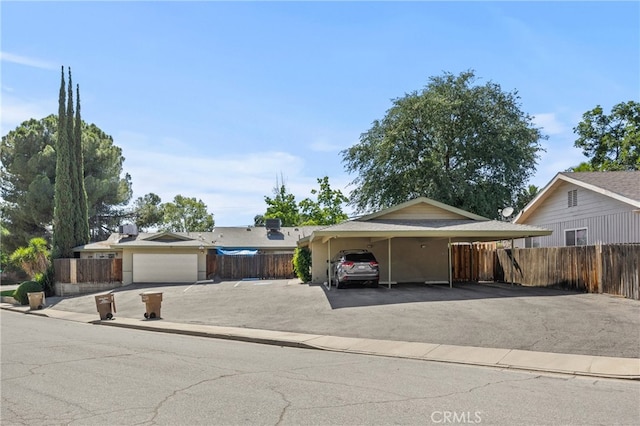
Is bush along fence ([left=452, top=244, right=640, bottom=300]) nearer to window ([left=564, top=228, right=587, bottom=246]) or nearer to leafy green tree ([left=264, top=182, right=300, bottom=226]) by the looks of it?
window ([left=564, top=228, right=587, bottom=246])

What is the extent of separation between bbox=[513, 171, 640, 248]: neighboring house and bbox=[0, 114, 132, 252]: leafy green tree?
136 feet

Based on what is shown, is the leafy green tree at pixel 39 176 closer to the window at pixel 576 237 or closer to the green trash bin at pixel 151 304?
the green trash bin at pixel 151 304

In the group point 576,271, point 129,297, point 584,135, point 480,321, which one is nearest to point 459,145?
point 584,135

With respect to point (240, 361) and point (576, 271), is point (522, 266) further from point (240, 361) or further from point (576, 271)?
point (240, 361)

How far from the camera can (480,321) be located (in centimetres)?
1475

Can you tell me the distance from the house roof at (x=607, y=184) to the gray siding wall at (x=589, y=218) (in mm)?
401

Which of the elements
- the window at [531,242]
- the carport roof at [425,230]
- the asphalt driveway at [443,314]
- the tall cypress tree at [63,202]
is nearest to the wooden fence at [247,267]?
the tall cypress tree at [63,202]

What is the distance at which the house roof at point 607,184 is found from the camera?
809 inches

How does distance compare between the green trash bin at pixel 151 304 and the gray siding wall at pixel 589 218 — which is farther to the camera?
the gray siding wall at pixel 589 218

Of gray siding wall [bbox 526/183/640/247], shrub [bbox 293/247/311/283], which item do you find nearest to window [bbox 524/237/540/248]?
gray siding wall [bbox 526/183/640/247]

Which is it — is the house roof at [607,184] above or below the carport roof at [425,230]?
above

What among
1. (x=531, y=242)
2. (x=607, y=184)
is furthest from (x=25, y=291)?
(x=607, y=184)

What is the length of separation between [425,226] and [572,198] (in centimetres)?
718

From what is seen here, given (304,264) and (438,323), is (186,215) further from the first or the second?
(438,323)
